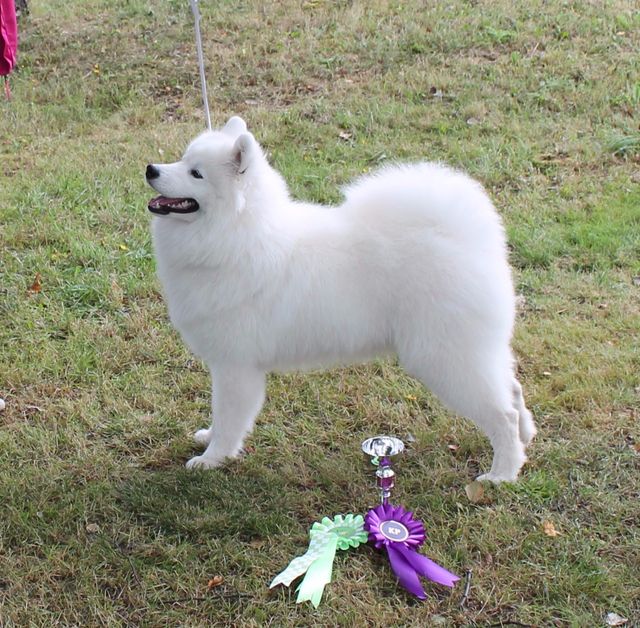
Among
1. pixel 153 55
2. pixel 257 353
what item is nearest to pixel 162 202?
pixel 257 353

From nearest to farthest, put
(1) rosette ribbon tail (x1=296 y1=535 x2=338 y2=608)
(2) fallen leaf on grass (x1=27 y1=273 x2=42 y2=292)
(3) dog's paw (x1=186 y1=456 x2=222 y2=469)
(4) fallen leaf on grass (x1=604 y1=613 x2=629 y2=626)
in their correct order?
(4) fallen leaf on grass (x1=604 y1=613 x2=629 y2=626)
(1) rosette ribbon tail (x1=296 y1=535 x2=338 y2=608)
(3) dog's paw (x1=186 y1=456 x2=222 y2=469)
(2) fallen leaf on grass (x1=27 y1=273 x2=42 y2=292)

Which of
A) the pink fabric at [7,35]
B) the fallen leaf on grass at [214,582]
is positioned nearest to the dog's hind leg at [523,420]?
the fallen leaf on grass at [214,582]

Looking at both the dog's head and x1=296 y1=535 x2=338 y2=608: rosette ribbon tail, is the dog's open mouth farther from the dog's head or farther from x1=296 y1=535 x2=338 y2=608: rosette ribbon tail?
x1=296 y1=535 x2=338 y2=608: rosette ribbon tail

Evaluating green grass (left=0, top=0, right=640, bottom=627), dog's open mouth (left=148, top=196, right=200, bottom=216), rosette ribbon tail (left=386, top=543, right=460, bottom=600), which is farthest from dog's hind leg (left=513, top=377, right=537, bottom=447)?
dog's open mouth (left=148, top=196, right=200, bottom=216)

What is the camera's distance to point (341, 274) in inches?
115

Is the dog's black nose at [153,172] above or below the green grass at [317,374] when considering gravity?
above

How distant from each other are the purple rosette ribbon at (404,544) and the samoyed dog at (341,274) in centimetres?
47

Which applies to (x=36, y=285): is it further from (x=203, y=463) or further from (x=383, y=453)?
(x=383, y=453)

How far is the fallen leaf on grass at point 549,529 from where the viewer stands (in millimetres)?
2842

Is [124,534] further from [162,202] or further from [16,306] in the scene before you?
[16,306]

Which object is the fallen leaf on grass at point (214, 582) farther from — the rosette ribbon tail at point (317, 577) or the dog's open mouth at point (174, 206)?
the dog's open mouth at point (174, 206)

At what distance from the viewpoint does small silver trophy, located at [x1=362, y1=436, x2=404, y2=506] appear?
273 cm

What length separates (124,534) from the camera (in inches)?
115

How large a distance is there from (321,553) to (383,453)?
42 cm
